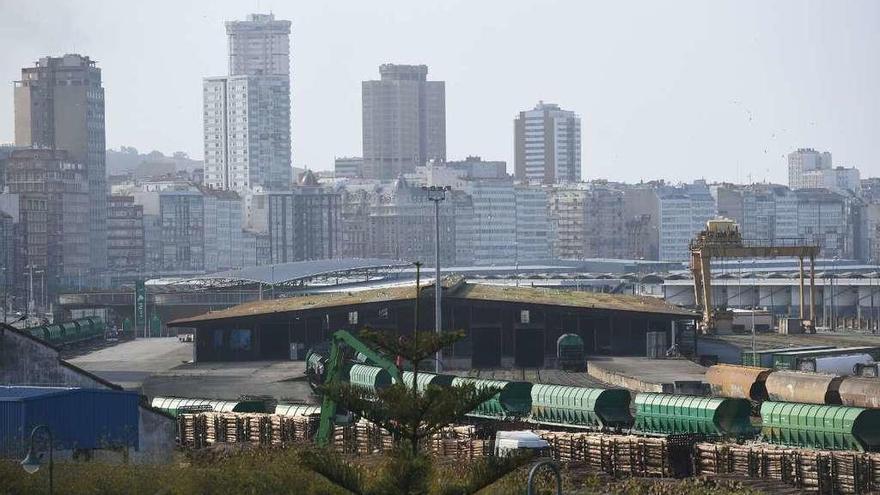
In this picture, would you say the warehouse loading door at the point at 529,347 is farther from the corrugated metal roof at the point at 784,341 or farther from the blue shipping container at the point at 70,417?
the blue shipping container at the point at 70,417

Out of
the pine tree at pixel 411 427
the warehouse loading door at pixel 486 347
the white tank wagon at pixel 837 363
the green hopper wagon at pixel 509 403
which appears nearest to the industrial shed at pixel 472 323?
the warehouse loading door at pixel 486 347

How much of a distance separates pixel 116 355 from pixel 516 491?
7916cm

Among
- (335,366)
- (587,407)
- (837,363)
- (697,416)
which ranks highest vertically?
(335,366)

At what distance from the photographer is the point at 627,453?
191ft

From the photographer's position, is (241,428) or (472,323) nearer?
(241,428)

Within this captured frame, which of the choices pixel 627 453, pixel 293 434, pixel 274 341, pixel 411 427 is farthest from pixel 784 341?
pixel 411 427

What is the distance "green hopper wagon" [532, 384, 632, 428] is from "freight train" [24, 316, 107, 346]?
59139 millimetres

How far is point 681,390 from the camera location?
81.6 metres

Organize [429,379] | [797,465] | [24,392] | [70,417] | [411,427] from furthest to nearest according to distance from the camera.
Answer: [429,379], [24,392], [70,417], [797,465], [411,427]

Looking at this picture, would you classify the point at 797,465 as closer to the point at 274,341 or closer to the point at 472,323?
the point at 472,323

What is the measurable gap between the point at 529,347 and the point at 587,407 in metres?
39.6

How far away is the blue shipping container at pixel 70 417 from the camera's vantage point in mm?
Answer: 55656

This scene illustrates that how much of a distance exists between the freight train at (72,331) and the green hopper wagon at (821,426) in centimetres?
6892

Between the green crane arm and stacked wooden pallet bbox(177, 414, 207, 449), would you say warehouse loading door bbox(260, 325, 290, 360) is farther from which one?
stacked wooden pallet bbox(177, 414, 207, 449)
